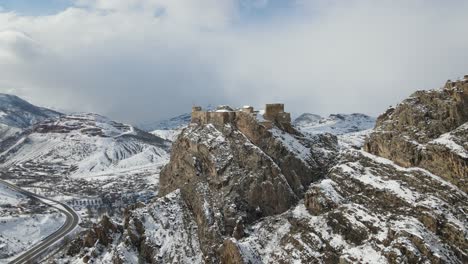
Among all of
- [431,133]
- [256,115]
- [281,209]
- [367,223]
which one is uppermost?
[256,115]

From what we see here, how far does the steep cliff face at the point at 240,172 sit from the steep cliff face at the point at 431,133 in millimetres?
24330

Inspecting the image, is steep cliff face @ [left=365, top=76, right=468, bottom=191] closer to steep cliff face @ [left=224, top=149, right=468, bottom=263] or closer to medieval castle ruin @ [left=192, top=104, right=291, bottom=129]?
steep cliff face @ [left=224, top=149, right=468, bottom=263]

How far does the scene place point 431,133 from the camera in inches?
3671

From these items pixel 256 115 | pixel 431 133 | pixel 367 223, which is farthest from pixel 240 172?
pixel 431 133

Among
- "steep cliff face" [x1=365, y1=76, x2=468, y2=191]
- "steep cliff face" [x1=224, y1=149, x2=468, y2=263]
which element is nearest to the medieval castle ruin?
"steep cliff face" [x1=224, y1=149, x2=468, y2=263]

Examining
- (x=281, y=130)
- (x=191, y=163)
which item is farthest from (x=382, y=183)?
(x=191, y=163)

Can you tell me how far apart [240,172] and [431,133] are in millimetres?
48002

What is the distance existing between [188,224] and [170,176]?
82.1 ft

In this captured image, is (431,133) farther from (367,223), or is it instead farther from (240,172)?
(240,172)

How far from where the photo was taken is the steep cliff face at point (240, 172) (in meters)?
113

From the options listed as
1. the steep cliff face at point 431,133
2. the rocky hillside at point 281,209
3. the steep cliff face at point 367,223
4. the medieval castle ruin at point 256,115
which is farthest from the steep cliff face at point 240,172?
the steep cliff face at point 431,133

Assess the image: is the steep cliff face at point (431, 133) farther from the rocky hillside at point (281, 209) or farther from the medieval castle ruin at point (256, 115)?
the medieval castle ruin at point (256, 115)

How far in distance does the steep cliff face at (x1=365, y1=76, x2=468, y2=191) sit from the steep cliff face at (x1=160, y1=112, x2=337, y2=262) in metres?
24.3

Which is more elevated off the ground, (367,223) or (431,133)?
(431,133)
